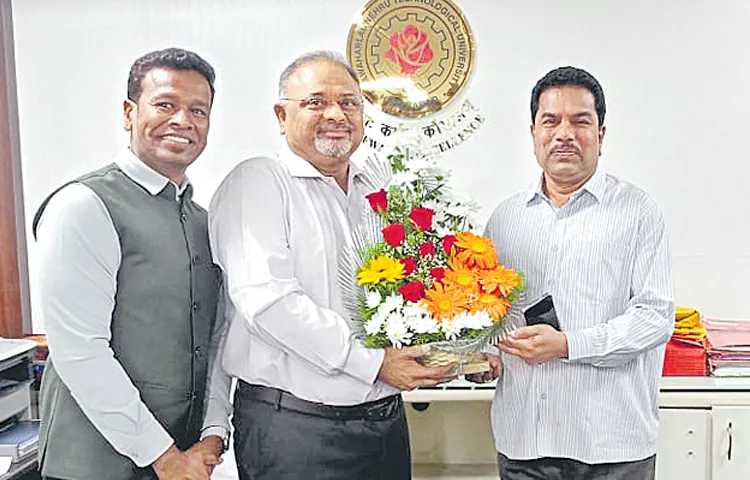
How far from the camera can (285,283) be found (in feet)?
5.42

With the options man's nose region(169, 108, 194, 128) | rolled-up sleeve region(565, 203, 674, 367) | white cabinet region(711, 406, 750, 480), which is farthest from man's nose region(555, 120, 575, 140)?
white cabinet region(711, 406, 750, 480)

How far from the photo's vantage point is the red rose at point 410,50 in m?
2.85

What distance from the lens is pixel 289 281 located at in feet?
5.45

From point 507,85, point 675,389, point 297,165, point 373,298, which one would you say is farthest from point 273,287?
point 507,85

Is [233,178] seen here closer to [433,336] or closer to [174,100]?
[174,100]

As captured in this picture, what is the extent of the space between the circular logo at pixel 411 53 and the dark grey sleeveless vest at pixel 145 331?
1.30 metres

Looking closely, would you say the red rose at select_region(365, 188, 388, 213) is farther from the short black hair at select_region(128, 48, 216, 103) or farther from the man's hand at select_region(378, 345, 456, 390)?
the short black hair at select_region(128, 48, 216, 103)

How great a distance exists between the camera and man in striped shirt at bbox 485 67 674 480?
182cm

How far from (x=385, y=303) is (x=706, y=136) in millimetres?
1787

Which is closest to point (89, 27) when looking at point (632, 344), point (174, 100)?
point (174, 100)

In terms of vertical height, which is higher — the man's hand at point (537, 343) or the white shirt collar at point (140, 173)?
the white shirt collar at point (140, 173)

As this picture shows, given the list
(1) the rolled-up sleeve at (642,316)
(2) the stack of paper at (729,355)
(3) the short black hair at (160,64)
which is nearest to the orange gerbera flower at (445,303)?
(1) the rolled-up sleeve at (642,316)

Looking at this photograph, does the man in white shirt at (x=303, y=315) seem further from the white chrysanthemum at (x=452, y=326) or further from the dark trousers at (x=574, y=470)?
the dark trousers at (x=574, y=470)

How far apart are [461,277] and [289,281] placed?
38 cm
